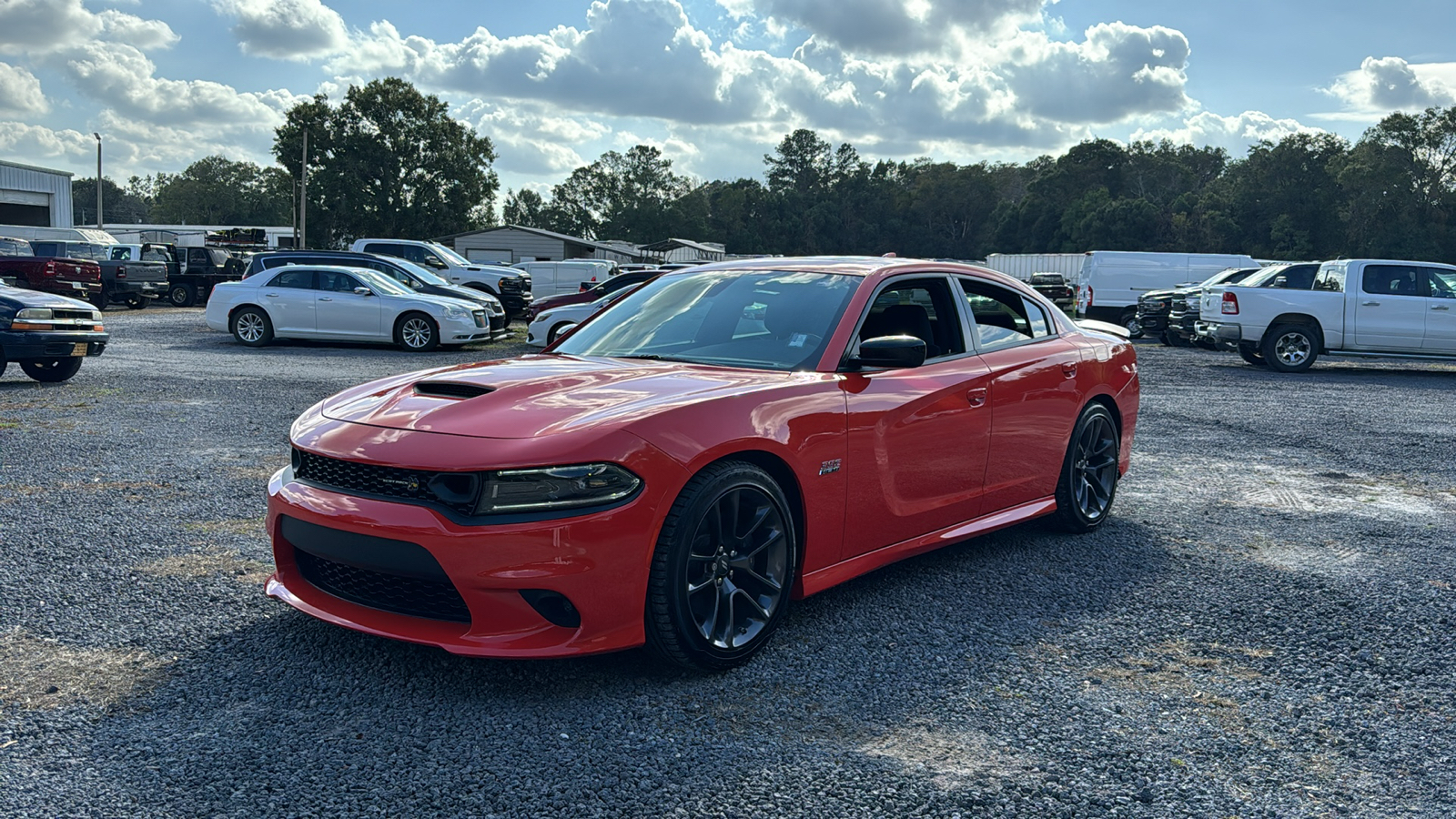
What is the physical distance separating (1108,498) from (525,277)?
2416 centimetres

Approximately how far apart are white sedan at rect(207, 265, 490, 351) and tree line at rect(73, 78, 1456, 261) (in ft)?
174

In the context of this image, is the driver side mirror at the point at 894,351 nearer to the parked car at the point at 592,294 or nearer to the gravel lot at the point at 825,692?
the gravel lot at the point at 825,692

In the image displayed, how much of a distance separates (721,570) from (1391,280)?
16917mm

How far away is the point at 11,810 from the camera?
2.79 m

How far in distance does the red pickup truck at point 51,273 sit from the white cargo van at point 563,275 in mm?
11051

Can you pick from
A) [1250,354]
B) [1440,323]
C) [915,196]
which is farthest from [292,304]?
[915,196]

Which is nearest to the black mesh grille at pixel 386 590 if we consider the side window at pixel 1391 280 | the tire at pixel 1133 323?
the side window at pixel 1391 280

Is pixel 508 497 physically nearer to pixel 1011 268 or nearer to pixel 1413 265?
pixel 1413 265

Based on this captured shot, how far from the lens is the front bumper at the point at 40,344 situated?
12156 millimetres

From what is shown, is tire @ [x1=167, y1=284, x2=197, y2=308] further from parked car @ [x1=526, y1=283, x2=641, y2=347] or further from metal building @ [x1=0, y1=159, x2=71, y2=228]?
metal building @ [x1=0, y1=159, x2=71, y2=228]

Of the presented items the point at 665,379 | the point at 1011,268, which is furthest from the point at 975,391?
the point at 1011,268

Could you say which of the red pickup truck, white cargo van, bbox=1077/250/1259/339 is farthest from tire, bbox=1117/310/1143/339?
the red pickup truck

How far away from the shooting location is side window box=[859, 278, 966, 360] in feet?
16.1

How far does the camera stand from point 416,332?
1886 cm
